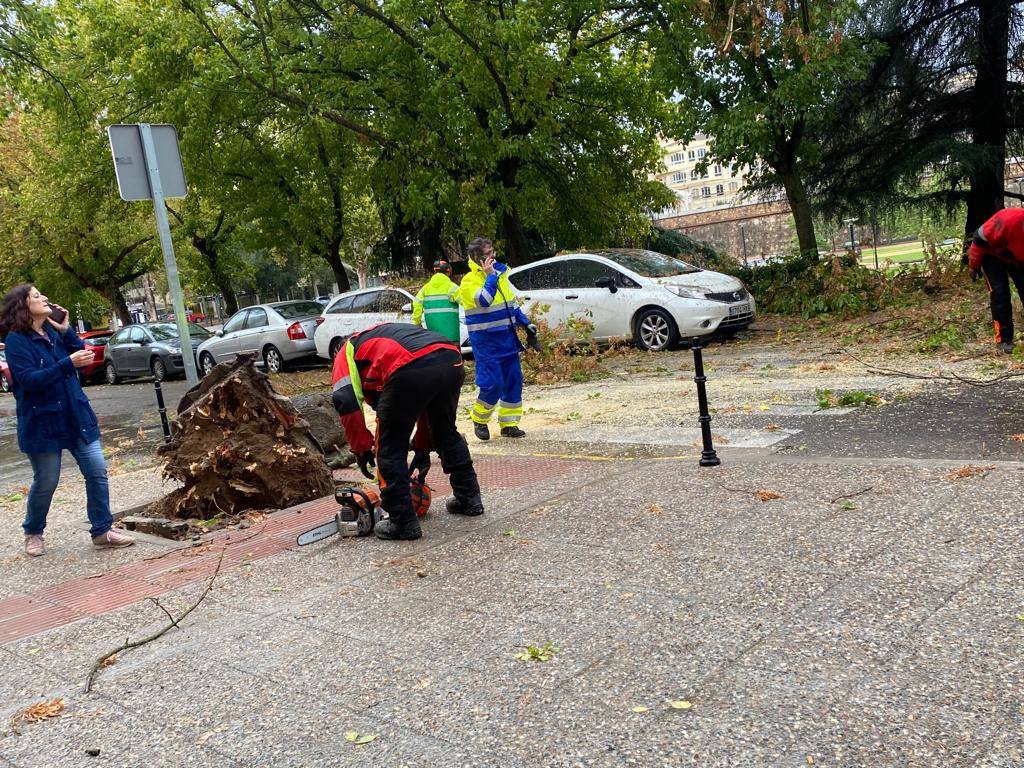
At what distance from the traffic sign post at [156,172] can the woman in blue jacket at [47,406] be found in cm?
152

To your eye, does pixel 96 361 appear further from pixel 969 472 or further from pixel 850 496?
pixel 969 472

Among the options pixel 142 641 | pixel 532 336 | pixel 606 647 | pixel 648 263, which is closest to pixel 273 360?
pixel 648 263

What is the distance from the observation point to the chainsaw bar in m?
6.07

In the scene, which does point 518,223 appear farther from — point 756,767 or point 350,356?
point 756,767

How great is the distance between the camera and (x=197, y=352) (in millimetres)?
22281

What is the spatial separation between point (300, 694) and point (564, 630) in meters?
1.13

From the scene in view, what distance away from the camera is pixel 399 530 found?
Result: 19.3ft

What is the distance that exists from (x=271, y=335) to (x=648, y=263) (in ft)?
30.0

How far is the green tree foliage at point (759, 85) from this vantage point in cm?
1563

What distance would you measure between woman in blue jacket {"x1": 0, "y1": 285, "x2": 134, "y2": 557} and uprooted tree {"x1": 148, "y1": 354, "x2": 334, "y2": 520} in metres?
0.59

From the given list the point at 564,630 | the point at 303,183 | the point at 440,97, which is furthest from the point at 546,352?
the point at 303,183

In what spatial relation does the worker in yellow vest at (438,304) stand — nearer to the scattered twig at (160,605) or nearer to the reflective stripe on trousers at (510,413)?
the reflective stripe on trousers at (510,413)

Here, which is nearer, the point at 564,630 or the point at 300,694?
the point at 300,694

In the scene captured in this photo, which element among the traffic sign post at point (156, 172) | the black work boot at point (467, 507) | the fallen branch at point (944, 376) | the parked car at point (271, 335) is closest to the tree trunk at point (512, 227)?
the parked car at point (271, 335)
